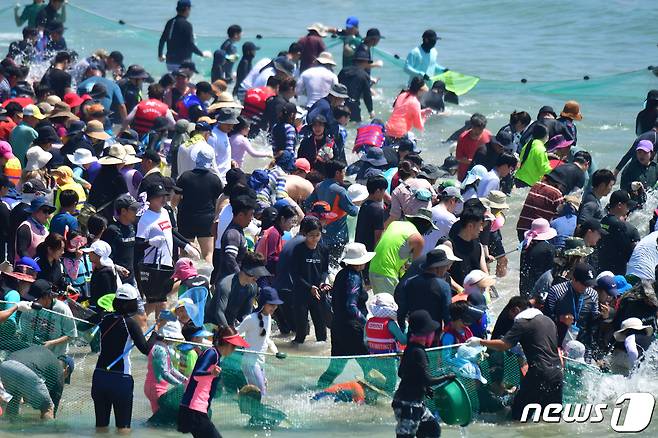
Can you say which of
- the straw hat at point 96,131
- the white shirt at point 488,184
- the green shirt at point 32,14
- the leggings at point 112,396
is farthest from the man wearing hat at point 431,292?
the green shirt at point 32,14

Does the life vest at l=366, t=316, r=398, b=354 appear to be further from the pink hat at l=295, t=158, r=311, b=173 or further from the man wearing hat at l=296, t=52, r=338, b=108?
the man wearing hat at l=296, t=52, r=338, b=108

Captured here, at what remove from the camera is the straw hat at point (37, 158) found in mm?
14727

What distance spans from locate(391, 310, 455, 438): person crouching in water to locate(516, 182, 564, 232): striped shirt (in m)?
4.61

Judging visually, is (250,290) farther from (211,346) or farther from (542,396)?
(542,396)

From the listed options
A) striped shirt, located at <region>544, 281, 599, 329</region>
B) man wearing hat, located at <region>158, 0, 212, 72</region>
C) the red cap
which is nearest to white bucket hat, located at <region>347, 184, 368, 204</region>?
striped shirt, located at <region>544, 281, 599, 329</region>

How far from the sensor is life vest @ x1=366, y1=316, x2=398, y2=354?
11.2m

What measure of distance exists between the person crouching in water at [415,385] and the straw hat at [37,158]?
6.26 metres

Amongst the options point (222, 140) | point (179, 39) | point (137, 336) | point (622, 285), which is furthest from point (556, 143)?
point (179, 39)

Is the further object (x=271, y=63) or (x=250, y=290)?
(x=271, y=63)

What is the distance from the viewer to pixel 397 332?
36.1 ft

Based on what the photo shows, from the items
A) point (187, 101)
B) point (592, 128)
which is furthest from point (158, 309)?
point (592, 128)

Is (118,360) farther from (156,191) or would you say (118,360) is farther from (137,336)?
(156,191)

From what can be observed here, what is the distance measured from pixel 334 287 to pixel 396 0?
31.9 metres

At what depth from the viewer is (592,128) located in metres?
23.2
